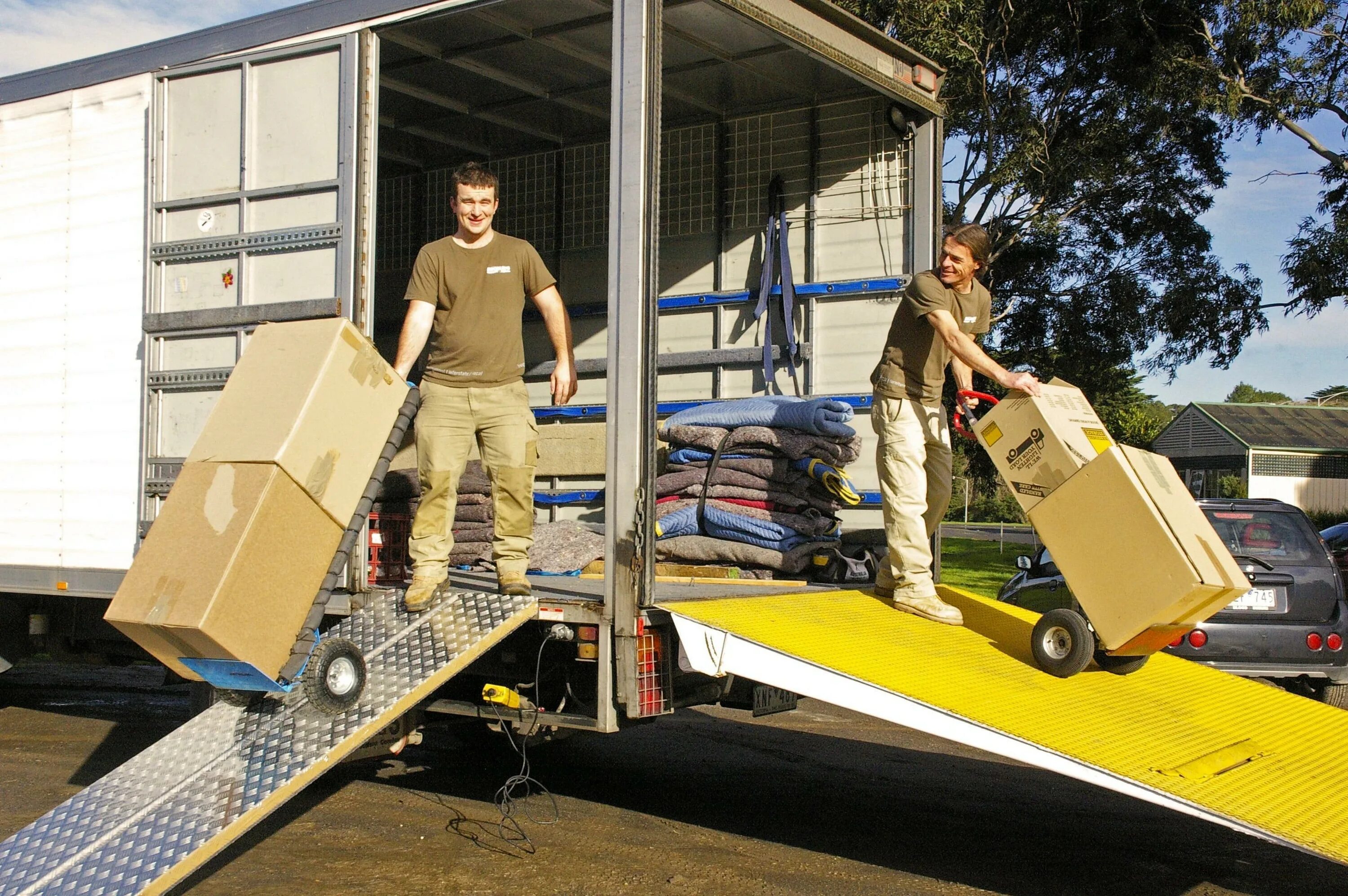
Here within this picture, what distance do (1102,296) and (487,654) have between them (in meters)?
16.1

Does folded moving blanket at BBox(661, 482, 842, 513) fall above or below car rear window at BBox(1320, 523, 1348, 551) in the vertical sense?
above

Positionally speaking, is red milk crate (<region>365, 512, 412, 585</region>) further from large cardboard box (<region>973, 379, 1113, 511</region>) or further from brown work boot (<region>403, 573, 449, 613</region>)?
large cardboard box (<region>973, 379, 1113, 511</region>)

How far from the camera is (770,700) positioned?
559cm

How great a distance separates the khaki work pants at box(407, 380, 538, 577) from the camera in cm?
543

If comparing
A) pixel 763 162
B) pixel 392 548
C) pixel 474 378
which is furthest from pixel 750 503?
pixel 763 162

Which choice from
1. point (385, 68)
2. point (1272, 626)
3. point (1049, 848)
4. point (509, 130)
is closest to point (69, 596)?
point (385, 68)

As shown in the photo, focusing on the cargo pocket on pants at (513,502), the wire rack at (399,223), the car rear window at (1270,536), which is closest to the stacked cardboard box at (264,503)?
the cargo pocket on pants at (513,502)

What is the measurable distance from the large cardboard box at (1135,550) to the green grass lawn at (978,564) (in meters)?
9.28

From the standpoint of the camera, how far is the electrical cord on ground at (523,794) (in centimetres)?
527

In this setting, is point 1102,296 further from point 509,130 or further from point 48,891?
point 48,891

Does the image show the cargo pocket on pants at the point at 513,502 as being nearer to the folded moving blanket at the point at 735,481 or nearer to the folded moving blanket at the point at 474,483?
the folded moving blanket at the point at 735,481

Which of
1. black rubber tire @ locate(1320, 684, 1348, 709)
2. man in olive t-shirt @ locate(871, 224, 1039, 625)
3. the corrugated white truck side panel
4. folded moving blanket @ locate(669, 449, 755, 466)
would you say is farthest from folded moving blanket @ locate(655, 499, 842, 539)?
black rubber tire @ locate(1320, 684, 1348, 709)

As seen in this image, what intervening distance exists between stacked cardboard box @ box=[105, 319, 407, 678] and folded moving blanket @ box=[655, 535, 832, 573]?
235 centimetres

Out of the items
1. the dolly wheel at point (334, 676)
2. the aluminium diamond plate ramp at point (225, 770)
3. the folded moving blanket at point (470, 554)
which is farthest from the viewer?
the folded moving blanket at point (470, 554)
